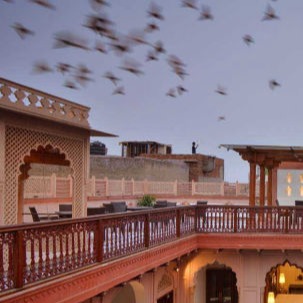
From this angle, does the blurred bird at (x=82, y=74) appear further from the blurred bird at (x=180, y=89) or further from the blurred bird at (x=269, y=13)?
the blurred bird at (x=269, y=13)

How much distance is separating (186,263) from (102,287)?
5481mm

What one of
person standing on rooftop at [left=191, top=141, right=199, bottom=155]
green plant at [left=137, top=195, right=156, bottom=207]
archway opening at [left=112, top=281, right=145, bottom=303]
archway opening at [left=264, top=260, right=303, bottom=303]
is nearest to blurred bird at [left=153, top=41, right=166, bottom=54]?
archway opening at [left=112, top=281, right=145, bottom=303]

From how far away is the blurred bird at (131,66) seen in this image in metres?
2.88

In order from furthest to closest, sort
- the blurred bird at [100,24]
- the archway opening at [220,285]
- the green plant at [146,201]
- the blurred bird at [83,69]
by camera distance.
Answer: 1. the green plant at [146,201]
2. the archway opening at [220,285]
3. the blurred bird at [83,69]
4. the blurred bird at [100,24]

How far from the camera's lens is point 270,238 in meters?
11.9

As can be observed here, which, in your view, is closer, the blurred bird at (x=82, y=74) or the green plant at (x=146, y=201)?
the blurred bird at (x=82, y=74)

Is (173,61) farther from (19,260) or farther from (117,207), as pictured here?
(117,207)

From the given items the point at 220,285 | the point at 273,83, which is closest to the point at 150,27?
the point at 273,83

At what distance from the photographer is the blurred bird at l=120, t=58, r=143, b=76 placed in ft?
9.46

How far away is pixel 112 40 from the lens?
276 centimetres

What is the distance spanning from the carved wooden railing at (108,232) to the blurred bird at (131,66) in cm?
299

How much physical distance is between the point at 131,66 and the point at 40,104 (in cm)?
567

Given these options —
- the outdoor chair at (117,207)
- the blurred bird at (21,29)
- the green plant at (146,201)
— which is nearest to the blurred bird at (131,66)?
the blurred bird at (21,29)

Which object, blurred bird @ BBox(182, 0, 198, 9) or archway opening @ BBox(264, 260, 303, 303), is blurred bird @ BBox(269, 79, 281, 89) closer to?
blurred bird @ BBox(182, 0, 198, 9)
